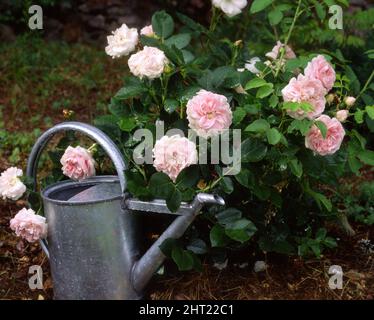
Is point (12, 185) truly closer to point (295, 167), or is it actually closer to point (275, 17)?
point (295, 167)

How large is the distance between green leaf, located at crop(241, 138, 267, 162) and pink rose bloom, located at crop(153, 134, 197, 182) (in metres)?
0.19

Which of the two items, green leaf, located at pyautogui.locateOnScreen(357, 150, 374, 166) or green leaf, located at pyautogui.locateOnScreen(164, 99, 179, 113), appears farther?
green leaf, located at pyautogui.locateOnScreen(357, 150, 374, 166)

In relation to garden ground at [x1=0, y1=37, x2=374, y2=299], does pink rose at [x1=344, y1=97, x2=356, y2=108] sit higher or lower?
higher

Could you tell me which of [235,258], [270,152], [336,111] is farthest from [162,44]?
[235,258]

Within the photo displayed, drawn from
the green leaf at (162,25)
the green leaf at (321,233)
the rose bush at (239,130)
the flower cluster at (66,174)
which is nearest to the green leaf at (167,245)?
the rose bush at (239,130)

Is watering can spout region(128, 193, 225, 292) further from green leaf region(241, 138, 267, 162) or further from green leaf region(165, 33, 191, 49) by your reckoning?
green leaf region(165, 33, 191, 49)

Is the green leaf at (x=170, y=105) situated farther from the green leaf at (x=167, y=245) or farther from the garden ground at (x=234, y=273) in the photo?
the garden ground at (x=234, y=273)

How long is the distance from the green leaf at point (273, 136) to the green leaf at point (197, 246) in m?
0.44

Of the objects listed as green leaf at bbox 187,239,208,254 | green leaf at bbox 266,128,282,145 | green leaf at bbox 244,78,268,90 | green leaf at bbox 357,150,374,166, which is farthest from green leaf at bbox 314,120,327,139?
green leaf at bbox 187,239,208,254

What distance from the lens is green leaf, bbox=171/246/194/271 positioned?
1762 millimetres

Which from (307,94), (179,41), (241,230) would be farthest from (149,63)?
(241,230)

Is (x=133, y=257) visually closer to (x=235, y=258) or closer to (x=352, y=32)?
(x=235, y=258)

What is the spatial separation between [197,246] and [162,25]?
75cm

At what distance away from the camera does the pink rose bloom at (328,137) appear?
1720 millimetres
